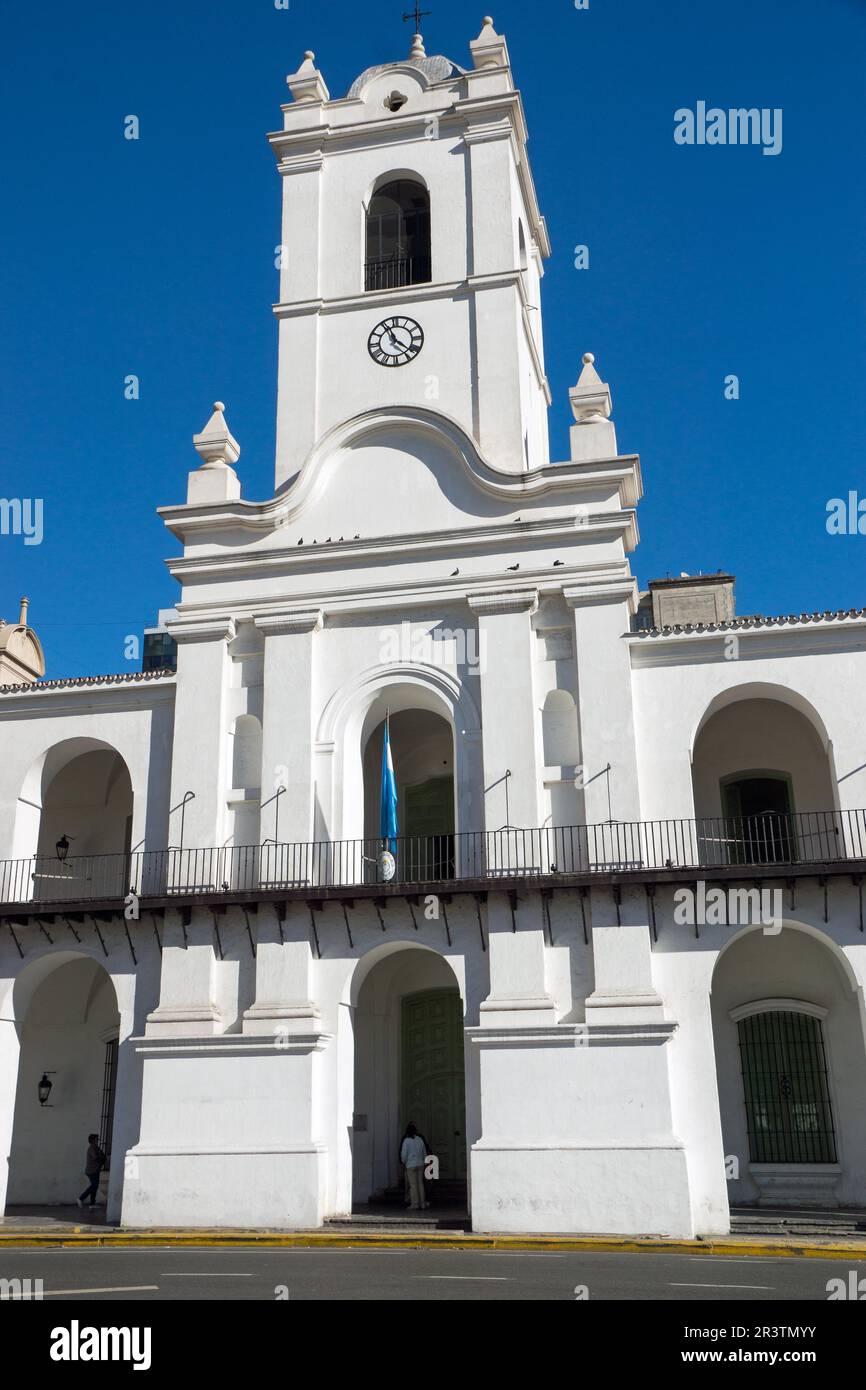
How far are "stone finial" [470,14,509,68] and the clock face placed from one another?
230 inches

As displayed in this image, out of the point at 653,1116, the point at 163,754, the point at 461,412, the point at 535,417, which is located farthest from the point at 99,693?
the point at 653,1116

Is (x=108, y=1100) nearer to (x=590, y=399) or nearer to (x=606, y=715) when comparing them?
(x=606, y=715)

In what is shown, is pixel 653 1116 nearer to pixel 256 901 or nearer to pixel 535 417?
pixel 256 901

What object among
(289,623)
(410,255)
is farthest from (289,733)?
(410,255)

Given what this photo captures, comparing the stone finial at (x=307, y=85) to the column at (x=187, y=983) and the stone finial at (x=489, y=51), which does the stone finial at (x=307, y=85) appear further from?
→ the column at (x=187, y=983)

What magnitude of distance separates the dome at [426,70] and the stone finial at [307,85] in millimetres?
583

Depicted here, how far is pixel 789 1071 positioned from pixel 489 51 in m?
20.4

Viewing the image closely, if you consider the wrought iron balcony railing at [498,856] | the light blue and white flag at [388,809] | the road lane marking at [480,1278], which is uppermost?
the light blue and white flag at [388,809]

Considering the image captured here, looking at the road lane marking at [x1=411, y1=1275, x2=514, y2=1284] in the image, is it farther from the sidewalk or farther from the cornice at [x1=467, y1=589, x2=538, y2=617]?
the cornice at [x1=467, y1=589, x2=538, y2=617]

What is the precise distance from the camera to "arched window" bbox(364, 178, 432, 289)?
25.8 metres

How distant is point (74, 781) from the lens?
85.7 feet

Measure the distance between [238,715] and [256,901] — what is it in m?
3.66

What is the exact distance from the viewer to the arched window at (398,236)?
25812 millimetres

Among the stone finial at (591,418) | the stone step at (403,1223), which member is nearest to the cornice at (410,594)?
the stone finial at (591,418)
